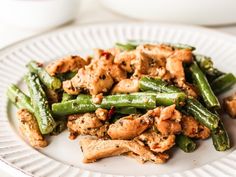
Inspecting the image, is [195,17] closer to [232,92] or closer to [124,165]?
[232,92]

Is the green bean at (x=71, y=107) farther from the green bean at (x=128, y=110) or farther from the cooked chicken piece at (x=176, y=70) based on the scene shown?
the cooked chicken piece at (x=176, y=70)

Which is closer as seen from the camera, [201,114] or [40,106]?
[201,114]

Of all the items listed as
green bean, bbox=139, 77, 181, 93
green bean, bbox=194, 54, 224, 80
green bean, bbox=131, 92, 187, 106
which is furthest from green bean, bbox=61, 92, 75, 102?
green bean, bbox=194, 54, 224, 80

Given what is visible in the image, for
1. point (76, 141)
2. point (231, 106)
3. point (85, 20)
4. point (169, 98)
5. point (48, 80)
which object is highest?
point (169, 98)

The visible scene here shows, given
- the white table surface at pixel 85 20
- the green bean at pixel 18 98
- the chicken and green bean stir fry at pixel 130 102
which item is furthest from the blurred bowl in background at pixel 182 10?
the green bean at pixel 18 98

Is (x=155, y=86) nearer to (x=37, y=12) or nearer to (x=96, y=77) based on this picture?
(x=96, y=77)

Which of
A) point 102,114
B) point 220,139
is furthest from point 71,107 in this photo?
point 220,139
